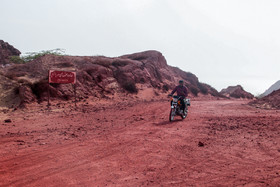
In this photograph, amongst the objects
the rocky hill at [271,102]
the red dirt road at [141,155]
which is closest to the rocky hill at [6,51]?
the red dirt road at [141,155]

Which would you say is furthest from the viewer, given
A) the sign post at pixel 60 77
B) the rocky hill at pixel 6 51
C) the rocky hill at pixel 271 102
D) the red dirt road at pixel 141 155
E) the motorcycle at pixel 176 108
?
the rocky hill at pixel 6 51

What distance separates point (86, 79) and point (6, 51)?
1103 inches

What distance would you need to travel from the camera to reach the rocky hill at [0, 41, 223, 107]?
14.0 m

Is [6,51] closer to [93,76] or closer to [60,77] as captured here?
[93,76]

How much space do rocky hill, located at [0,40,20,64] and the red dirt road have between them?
105ft

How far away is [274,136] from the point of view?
6148 millimetres

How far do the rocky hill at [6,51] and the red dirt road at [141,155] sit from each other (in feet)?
105

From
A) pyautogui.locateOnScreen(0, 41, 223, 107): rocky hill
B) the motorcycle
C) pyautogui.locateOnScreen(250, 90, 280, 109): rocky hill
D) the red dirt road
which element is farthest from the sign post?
pyautogui.locateOnScreen(250, 90, 280, 109): rocky hill

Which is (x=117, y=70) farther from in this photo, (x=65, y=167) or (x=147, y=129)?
(x=65, y=167)

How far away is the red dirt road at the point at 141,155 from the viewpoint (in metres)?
3.76

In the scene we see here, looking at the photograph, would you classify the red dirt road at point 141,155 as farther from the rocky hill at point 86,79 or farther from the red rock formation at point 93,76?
the red rock formation at point 93,76

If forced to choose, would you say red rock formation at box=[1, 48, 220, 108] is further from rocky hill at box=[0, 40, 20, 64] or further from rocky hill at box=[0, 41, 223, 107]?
rocky hill at box=[0, 40, 20, 64]

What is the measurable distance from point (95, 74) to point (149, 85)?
24.4 feet

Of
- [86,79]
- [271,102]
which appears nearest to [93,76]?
[86,79]
